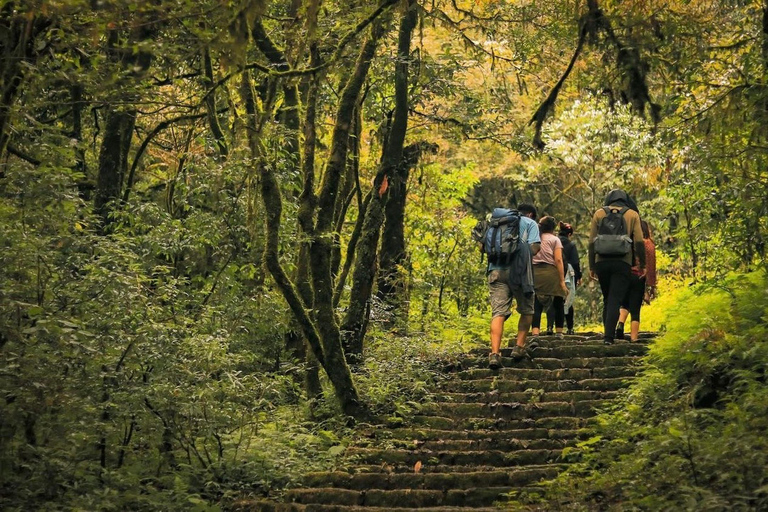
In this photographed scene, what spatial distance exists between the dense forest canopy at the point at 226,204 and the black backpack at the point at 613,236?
1147mm

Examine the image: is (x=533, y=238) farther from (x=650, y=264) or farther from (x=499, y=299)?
(x=650, y=264)

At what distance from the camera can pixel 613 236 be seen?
1254 centimetres

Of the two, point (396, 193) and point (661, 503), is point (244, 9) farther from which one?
point (396, 193)

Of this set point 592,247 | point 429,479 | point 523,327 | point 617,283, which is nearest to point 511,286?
point 523,327

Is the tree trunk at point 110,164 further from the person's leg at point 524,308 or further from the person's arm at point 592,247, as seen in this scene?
the person's arm at point 592,247

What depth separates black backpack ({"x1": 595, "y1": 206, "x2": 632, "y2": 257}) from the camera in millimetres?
12453

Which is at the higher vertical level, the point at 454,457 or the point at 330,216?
the point at 330,216

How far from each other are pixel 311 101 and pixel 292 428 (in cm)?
396

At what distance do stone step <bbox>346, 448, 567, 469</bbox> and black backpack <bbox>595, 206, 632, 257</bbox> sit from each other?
12.8 feet

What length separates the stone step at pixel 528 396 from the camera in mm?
11094

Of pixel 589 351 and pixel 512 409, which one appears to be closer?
pixel 512 409

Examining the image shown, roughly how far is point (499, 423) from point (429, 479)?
2.02 m

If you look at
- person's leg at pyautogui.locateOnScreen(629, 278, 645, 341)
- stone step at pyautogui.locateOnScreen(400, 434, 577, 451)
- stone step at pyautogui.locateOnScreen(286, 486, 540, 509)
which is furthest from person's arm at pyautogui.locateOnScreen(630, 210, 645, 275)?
stone step at pyautogui.locateOnScreen(286, 486, 540, 509)

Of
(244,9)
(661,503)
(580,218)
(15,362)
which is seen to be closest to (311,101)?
(244,9)
